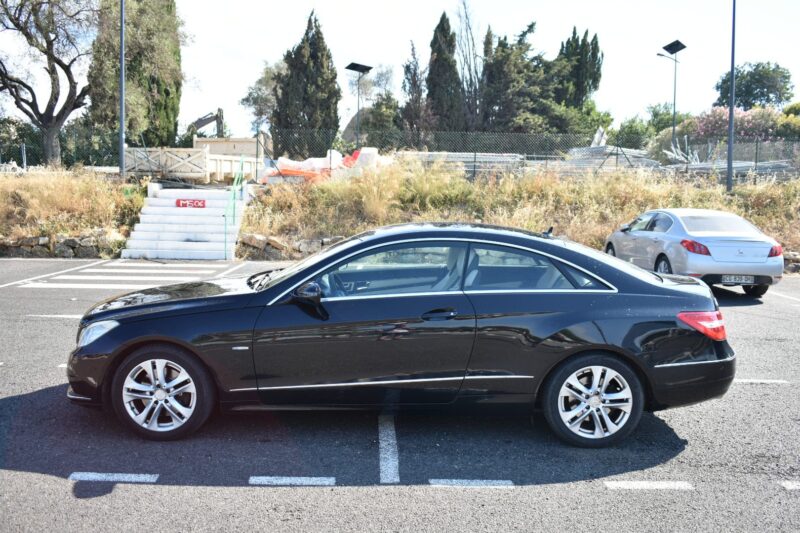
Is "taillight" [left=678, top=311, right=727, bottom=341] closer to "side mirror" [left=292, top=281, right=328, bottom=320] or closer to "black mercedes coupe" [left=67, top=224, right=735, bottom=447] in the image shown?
"black mercedes coupe" [left=67, top=224, right=735, bottom=447]

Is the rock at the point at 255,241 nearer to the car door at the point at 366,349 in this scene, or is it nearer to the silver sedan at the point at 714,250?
the silver sedan at the point at 714,250

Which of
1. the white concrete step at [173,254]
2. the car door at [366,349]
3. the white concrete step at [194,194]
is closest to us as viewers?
the car door at [366,349]

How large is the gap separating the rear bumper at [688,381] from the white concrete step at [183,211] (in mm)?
14553

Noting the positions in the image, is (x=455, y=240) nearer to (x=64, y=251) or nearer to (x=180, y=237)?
(x=180, y=237)

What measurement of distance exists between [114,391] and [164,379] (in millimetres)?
351

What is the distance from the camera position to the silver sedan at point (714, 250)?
10484mm

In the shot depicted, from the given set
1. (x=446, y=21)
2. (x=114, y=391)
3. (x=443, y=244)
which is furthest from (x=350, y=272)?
(x=446, y=21)

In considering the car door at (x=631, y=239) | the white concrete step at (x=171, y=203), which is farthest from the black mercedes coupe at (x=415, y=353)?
the white concrete step at (x=171, y=203)

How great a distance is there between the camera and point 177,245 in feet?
52.0

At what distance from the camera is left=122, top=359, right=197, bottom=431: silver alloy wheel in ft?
14.6

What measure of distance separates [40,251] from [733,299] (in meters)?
14.7

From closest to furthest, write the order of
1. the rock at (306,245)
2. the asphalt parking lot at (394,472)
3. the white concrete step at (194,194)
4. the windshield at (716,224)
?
the asphalt parking lot at (394,472) < the windshield at (716,224) < the rock at (306,245) < the white concrete step at (194,194)

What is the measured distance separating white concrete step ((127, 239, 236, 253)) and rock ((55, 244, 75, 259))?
1.34 metres

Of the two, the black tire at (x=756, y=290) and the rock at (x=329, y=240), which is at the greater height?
the rock at (x=329, y=240)
